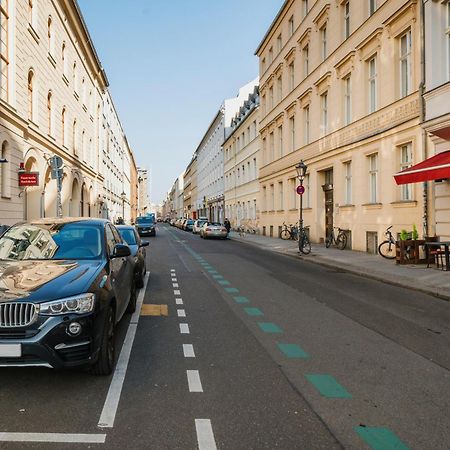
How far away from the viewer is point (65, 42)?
94.1 feet

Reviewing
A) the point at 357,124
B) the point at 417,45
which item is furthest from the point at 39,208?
the point at 417,45

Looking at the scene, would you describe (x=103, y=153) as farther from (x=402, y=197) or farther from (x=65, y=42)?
(x=402, y=197)

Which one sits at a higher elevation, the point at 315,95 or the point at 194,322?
the point at 315,95

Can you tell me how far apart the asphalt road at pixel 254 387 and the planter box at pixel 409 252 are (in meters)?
6.66

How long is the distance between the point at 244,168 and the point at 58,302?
44.3 metres

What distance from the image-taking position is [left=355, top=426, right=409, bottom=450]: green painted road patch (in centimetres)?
309

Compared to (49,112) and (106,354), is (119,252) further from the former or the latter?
(49,112)

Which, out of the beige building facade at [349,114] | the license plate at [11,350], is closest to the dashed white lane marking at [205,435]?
the license plate at [11,350]

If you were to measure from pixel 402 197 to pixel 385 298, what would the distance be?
872 centimetres

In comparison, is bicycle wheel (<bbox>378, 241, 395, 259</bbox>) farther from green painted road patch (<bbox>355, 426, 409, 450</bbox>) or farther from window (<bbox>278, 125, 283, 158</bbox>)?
window (<bbox>278, 125, 283, 158</bbox>)

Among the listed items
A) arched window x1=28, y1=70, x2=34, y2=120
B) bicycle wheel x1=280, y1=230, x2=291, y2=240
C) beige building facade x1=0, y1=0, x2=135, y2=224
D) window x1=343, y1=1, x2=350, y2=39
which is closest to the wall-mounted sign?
beige building facade x1=0, y1=0, x2=135, y2=224

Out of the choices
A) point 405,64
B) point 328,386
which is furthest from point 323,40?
point 328,386

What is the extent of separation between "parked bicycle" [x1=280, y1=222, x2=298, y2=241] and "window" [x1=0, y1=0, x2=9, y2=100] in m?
17.7

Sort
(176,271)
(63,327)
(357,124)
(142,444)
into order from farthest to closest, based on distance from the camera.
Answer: (357,124) → (176,271) → (63,327) → (142,444)
